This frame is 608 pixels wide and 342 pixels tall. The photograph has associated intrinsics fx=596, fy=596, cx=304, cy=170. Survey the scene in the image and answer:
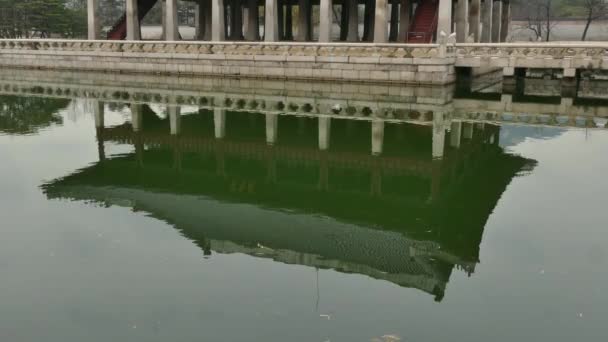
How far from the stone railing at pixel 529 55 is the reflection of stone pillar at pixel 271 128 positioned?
462 inches

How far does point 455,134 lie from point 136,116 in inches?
433

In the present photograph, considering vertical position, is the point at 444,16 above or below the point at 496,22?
below

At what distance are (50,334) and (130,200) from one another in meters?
4.95

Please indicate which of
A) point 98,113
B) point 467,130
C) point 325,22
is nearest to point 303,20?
point 325,22

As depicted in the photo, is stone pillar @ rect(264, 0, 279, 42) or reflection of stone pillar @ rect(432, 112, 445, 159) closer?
reflection of stone pillar @ rect(432, 112, 445, 159)

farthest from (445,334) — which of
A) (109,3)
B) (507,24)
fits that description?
(109,3)

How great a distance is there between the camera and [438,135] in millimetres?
17594

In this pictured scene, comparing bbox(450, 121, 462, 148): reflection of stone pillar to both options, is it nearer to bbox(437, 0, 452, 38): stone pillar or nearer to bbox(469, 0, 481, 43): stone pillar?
bbox(437, 0, 452, 38): stone pillar

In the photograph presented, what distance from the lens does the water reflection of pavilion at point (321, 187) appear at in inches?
335

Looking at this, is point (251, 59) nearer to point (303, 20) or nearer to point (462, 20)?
point (303, 20)

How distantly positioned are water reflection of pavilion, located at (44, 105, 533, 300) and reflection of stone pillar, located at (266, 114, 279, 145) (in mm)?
60

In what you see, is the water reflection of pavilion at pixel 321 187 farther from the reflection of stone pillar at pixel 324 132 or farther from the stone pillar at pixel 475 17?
the stone pillar at pixel 475 17

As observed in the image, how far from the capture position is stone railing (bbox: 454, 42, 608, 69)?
27.3 meters

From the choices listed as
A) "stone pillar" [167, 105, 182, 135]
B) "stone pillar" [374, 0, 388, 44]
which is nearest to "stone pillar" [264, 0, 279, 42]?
"stone pillar" [374, 0, 388, 44]
